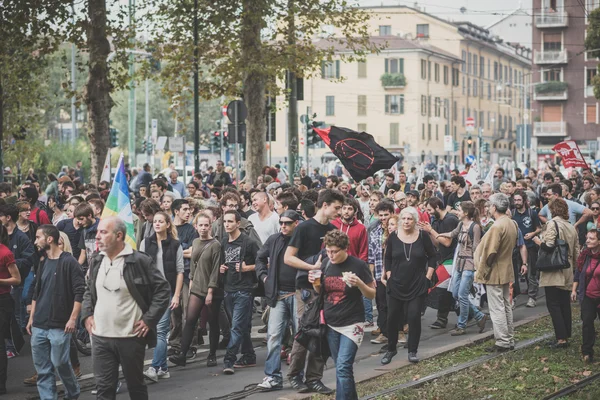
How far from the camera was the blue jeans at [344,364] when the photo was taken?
880 cm

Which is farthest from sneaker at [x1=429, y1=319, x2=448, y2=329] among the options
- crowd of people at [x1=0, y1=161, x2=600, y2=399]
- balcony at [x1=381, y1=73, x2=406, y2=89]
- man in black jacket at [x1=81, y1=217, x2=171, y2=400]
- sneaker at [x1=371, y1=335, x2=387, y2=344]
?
balcony at [x1=381, y1=73, x2=406, y2=89]

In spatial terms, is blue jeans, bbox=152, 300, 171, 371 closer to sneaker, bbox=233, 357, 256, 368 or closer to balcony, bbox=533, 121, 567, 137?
sneaker, bbox=233, 357, 256, 368

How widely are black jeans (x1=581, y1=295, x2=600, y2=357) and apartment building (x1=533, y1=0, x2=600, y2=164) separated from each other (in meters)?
72.8

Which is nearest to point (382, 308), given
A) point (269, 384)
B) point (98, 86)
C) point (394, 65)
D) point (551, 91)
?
point (269, 384)

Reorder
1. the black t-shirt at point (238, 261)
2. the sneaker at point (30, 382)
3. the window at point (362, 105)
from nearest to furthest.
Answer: the sneaker at point (30, 382) → the black t-shirt at point (238, 261) → the window at point (362, 105)

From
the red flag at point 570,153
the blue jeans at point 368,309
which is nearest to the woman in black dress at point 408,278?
the blue jeans at point 368,309

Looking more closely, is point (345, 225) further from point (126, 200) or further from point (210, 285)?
point (126, 200)

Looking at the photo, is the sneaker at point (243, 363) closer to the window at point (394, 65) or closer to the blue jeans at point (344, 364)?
the blue jeans at point (344, 364)

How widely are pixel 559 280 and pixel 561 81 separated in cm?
7395

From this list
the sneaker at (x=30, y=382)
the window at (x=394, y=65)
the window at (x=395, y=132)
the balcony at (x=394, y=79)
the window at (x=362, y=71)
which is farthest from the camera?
the window at (x=395, y=132)

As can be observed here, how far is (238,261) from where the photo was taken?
11328mm

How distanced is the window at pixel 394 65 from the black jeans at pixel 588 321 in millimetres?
75717

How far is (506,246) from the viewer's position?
12289 mm

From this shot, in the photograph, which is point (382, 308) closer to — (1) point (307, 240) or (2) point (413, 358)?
(2) point (413, 358)
